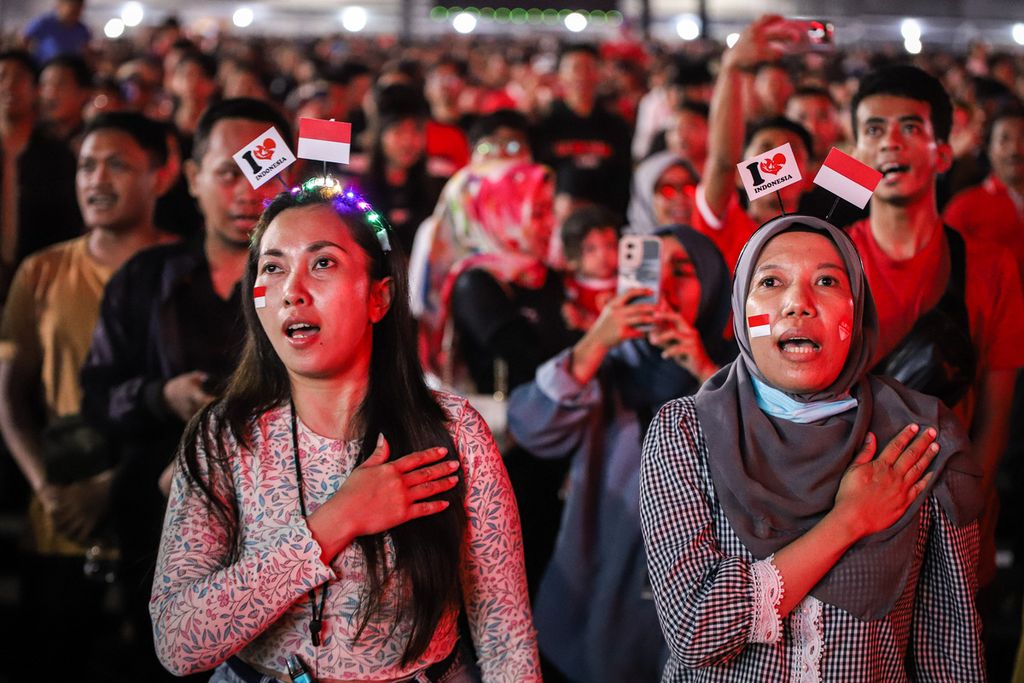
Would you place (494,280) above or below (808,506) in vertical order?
above

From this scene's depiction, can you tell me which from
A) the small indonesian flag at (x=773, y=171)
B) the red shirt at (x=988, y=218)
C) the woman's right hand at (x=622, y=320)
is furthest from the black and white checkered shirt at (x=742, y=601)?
the red shirt at (x=988, y=218)

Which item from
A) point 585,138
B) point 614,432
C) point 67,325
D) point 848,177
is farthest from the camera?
point 585,138

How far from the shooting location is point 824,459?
189 centimetres

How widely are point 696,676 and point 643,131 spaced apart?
23.9 feet

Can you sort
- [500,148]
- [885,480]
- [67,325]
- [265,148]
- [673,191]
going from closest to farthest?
[885,480]
[265,148]
[67,325]
[673,191]
[500,148]

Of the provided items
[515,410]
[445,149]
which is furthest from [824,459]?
[445,149]

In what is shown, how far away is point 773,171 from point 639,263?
76 cm

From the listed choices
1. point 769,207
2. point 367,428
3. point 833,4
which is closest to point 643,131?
point 769,207

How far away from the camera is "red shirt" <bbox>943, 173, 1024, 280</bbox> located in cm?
386

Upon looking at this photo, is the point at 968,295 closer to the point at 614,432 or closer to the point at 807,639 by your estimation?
the point at 614,432

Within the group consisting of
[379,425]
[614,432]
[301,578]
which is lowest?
[301,578]

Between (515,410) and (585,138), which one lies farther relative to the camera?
(585,138)

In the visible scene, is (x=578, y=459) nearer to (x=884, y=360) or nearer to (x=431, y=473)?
(x=884, y=360)

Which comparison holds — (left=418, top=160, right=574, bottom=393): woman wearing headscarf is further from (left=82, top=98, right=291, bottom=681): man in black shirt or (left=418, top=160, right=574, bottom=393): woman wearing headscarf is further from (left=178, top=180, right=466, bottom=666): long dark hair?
(left=178, top=180, right=466, bottom=666): long dark hair
